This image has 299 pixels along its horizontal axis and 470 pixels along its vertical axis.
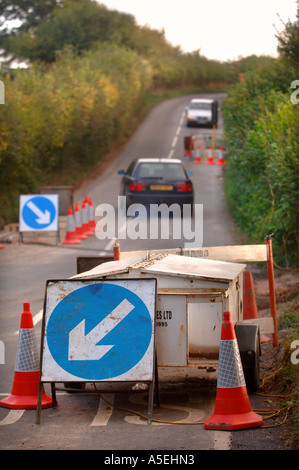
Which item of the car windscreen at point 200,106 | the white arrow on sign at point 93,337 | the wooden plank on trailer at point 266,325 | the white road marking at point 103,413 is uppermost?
the car windscreen at point 200,106

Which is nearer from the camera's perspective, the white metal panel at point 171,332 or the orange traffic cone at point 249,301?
the white metal panel at point 171,332

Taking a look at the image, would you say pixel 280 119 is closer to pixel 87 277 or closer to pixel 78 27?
pixel 87 277

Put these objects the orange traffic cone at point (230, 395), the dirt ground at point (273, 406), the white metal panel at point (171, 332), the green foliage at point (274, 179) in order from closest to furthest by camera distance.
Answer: the dirt ground at point (273, 406)
the orange traffic cone at point (230, 395)
the white metal panel at point (171, 332)
the green foliage at point (274, 179)

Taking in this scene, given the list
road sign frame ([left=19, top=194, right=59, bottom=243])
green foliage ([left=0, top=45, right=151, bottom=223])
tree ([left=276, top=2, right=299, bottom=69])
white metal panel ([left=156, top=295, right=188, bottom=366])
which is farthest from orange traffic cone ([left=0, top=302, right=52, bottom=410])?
tree ([left=276, top=2, right=299, bottom=69])

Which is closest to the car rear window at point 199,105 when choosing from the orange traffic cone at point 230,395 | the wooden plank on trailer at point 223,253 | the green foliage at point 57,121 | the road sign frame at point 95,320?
the green foliage at point 57,121

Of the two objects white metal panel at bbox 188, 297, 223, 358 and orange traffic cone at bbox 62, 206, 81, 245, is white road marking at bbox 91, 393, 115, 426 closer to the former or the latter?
white metal panel at bbox 188, 297, 223, 358

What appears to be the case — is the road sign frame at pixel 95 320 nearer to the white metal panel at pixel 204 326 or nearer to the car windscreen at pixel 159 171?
the white metal panel at pixel 204 326

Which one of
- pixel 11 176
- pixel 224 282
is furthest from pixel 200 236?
pixel 224 282

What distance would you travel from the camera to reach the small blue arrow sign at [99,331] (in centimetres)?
671

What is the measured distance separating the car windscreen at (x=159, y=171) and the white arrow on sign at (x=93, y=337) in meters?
15.7

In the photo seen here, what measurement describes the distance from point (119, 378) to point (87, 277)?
43.3 inches

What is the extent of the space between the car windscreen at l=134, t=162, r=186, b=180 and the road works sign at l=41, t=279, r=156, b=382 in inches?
614

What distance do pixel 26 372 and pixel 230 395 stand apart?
1.93 m

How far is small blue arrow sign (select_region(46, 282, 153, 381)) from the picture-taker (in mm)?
6707
